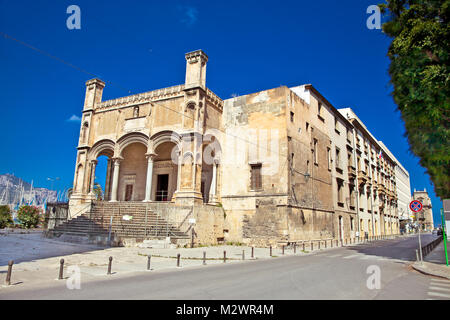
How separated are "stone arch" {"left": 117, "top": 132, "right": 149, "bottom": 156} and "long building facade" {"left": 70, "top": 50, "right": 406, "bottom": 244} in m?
0.09

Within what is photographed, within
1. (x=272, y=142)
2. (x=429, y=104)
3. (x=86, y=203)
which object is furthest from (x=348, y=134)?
(x=86, y=203)

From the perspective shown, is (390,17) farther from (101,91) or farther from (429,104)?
(101,91)

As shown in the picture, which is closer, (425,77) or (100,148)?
(425,77)

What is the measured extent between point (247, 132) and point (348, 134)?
19418 mm

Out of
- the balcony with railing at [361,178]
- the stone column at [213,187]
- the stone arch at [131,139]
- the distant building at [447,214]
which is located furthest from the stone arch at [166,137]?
the balcony with railing at [361,178]

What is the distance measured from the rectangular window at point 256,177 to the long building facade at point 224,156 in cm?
8

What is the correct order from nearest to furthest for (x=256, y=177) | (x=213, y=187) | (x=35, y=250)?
1. (x=35, y=250)
2. (x=256, y=177)
3. (x=213, y=187)

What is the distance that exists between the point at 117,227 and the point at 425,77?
1883cm

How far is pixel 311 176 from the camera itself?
26.0 meters

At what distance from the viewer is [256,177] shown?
23.5m

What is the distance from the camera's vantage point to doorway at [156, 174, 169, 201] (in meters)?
28.4

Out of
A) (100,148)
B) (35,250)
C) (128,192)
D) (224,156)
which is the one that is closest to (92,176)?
(100,148)

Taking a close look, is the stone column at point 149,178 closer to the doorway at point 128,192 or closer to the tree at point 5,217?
the doorway at point 128,192

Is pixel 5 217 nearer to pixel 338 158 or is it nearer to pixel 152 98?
pixel 152 98
